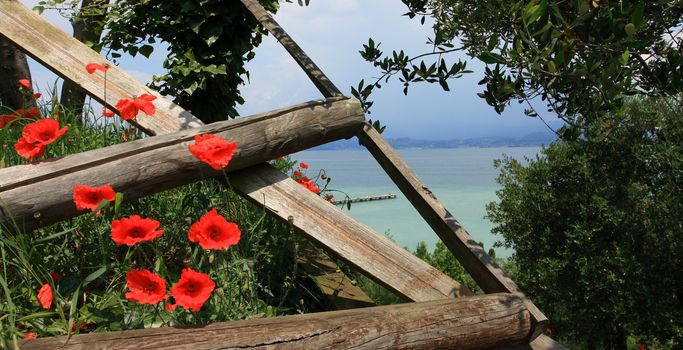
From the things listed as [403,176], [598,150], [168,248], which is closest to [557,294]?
[598,150]

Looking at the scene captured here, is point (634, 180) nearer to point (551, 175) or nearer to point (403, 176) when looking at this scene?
point (551, 175)

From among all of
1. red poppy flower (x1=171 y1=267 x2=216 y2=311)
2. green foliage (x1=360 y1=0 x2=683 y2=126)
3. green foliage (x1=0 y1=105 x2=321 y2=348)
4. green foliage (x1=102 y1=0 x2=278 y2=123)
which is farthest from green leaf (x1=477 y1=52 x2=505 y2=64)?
green foliage (x1=102 y1=0 x2=278 y2=123)

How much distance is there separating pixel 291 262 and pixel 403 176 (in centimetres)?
79

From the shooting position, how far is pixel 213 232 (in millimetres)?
2104

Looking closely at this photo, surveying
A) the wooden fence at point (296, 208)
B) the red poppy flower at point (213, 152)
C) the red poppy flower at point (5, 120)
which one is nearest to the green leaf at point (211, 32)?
the wooden fence at point (296, 208)

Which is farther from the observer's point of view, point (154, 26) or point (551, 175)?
point (551, 175)

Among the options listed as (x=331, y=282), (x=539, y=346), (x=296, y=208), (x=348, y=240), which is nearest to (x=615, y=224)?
(x=539, y=346)

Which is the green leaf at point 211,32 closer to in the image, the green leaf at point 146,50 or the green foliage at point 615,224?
the green leaf at point 146,50

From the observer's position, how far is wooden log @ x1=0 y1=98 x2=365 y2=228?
2371 mm

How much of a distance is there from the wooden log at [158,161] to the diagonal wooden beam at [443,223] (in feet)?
0.56

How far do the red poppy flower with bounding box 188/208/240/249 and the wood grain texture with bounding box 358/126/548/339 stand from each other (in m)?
1.26

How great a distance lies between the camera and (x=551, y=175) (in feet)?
24.6

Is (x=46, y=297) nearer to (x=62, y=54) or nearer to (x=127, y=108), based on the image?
(x=127, y=108)

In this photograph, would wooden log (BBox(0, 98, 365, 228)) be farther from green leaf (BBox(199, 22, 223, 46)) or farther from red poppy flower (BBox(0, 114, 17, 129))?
green leaf (BBox(199, 22, 223, 46))
